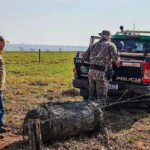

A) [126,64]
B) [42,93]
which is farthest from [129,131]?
[42,93]

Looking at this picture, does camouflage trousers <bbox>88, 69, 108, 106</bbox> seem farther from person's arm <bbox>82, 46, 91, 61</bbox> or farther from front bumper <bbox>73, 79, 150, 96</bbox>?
front bumper <bbox>73, 79, 150, 96</bbox>

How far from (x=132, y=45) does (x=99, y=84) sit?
8.85ft

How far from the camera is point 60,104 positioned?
8.29 m

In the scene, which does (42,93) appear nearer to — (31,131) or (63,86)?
(63,86)

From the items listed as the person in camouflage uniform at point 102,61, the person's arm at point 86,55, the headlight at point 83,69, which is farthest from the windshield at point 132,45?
the person in camouflage uniform at point 102,61

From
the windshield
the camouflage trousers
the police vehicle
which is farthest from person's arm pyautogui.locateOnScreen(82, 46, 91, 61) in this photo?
the windshield

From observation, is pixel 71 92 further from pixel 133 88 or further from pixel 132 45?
pixel 133 88

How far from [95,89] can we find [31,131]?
148 inches

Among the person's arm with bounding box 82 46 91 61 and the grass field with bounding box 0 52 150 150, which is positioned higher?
the person's arm with bounding box 82 46 91 61

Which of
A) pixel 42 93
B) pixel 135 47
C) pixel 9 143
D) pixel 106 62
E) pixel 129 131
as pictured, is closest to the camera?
pixel 9 143

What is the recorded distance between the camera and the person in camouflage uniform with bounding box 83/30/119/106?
382 inches

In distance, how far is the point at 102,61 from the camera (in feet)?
32.0

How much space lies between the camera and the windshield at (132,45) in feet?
39.5

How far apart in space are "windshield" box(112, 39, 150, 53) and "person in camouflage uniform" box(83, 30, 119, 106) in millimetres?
2315
